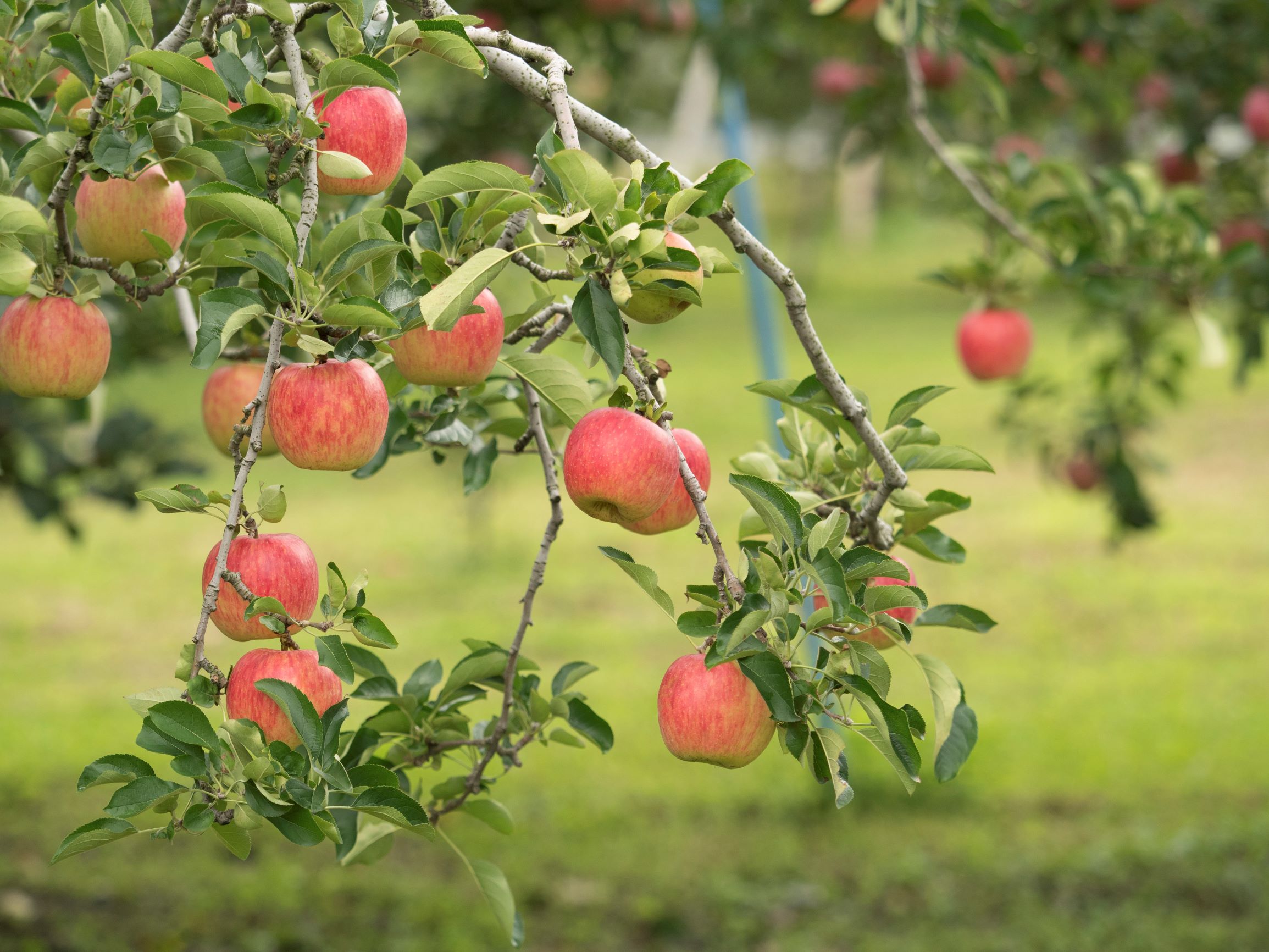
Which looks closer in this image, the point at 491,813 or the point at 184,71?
the point at 184,71

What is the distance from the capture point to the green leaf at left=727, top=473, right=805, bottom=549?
2.96ft

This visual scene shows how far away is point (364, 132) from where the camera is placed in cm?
94

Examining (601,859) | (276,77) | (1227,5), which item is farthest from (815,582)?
(601,859)

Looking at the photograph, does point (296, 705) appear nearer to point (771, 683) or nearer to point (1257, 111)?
point (771, 683)

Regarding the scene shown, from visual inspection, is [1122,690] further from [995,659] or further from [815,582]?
[815,582]

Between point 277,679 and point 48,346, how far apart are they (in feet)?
1.12

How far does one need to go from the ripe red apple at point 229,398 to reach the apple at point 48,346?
215mm

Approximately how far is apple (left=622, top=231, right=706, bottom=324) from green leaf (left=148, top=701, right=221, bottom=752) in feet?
1.28

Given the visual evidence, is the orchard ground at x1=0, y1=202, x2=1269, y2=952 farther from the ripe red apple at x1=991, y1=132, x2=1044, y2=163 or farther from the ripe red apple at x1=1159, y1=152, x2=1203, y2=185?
the ripe red apple at x1=1159, y1=152, x2=1203, y2=185

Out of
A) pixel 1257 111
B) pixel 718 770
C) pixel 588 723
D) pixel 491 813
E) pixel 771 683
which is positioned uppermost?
pixel 1257 111

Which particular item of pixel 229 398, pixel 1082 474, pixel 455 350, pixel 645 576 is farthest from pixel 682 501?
pixel 1082 474

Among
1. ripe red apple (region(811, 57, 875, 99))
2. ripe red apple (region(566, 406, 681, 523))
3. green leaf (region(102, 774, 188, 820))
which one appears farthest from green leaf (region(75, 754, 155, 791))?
ripe red apple (region(811, 57, 875, 99))

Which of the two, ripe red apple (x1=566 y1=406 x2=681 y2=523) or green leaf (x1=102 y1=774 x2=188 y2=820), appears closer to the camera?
green leaf (x1=102 y1=774 x2=188 y2=820)

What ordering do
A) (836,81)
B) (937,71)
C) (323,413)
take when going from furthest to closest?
(836,81) < (937,71) < (323,413)
